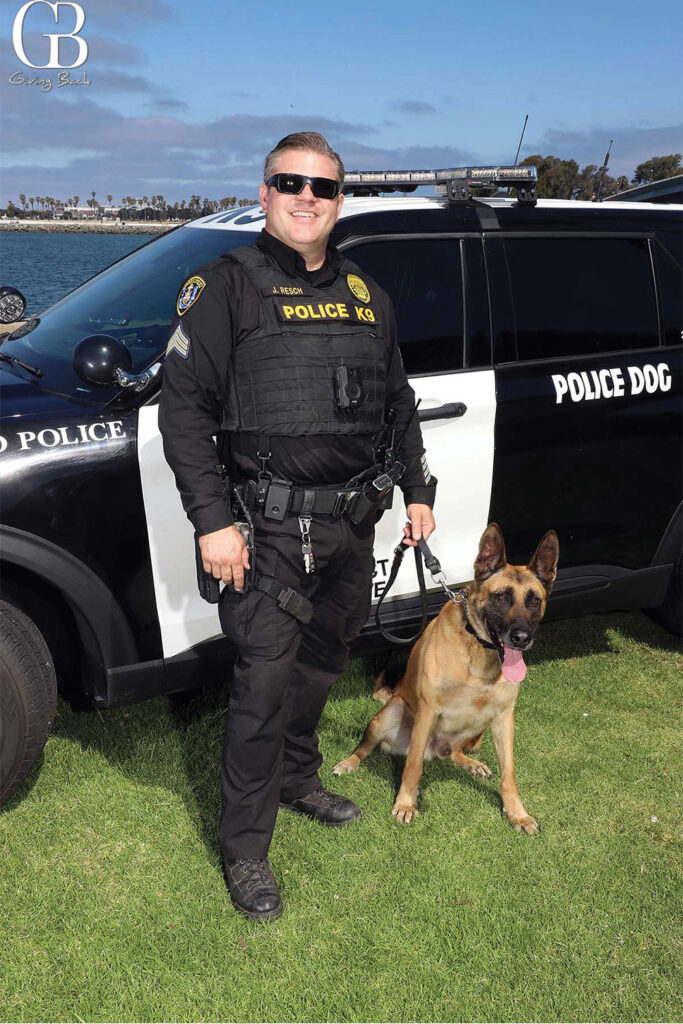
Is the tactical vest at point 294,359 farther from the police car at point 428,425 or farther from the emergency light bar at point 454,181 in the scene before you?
the emergency light bar at point 454,181

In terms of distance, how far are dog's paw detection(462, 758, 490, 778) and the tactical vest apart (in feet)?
5.10

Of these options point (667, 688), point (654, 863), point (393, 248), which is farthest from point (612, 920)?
point (393, 248)

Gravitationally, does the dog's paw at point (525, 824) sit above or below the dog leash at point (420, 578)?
below

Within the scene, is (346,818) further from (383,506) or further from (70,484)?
(70,484)

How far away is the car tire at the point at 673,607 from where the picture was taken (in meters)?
3.98

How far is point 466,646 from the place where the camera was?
307 cm

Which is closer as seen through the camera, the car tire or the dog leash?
the dog leash

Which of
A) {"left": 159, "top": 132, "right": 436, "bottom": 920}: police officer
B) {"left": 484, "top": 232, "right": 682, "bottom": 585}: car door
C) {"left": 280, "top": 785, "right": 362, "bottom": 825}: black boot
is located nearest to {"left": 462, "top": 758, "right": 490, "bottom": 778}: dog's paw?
{"left": 280, "top": 785, "right": 362, "bottom": 825}: black boot

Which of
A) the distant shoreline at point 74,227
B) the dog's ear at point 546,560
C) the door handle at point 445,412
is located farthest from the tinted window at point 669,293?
the distant shoreline at point 74,227

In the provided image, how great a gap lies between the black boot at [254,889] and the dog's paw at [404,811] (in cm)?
57

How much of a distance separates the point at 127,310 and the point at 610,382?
1.88 metres

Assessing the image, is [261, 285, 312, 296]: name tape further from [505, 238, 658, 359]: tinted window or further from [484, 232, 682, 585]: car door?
[505, 238, 658, 359]: tinted window

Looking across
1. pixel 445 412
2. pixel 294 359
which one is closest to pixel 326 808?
pixel 445 412

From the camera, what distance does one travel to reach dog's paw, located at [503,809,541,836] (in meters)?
3.07
